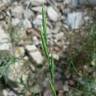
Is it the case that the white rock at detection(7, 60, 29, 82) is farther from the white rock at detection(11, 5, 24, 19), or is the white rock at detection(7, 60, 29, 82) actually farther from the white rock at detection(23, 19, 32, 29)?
the white rock at detection(11, 5, 24, 19)

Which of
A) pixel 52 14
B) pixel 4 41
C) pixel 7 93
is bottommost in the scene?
pixel 7 93

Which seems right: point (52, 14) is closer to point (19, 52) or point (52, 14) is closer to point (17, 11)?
point (17, 11)

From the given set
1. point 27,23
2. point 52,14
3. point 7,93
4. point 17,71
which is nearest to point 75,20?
point 52,14

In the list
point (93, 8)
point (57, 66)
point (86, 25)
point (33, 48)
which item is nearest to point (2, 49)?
point (33, 48)

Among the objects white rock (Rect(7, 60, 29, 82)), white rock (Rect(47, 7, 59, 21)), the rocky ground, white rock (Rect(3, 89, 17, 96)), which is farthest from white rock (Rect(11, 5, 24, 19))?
white rock (Rect(3, 89, 17, 96))

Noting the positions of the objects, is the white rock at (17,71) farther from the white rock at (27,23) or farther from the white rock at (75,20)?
the white rock at (75,20)

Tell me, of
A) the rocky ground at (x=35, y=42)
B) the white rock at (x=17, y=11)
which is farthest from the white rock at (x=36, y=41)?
the white rock at (x=17, y=11)

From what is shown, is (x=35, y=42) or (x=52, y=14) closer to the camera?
(x=35, y=42)

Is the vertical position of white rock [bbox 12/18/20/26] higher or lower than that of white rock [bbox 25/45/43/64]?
higher

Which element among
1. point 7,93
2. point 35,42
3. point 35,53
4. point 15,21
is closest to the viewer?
point 7,93
